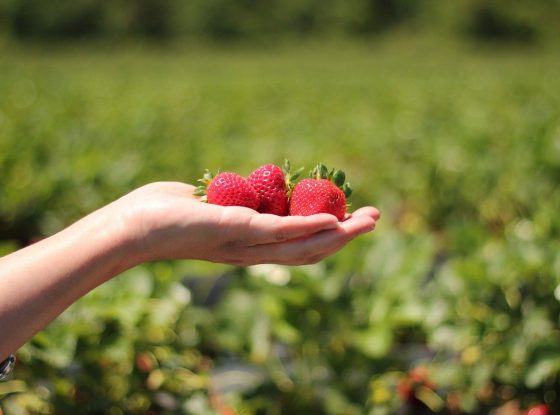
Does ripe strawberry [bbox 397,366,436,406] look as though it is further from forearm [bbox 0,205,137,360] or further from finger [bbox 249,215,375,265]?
forearm [bbox 0,205,137,360]

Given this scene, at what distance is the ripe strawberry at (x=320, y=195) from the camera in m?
1.64

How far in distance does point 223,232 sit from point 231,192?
220mm

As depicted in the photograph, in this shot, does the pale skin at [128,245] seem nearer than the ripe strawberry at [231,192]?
Yes

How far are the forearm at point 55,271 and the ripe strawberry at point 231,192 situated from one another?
0.88 ft

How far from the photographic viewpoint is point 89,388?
7.54ft

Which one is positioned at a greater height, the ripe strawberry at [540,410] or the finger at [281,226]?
the finger at [281,226]

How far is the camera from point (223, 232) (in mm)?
1443

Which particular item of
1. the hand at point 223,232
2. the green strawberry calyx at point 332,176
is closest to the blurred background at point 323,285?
the green strawberry calyx at point 332,176

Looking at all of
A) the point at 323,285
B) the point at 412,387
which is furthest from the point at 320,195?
the point at 412,387

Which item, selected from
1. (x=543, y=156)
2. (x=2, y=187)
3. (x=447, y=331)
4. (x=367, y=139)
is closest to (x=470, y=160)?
(x=543, y=156)

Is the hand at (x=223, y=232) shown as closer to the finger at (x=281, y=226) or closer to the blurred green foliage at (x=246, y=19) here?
the finger at (x=281, y=226)

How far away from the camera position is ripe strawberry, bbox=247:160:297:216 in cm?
172

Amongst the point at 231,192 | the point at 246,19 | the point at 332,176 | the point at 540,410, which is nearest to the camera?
the point at 231,192

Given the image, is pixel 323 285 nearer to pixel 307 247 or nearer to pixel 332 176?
pixel 332 176
